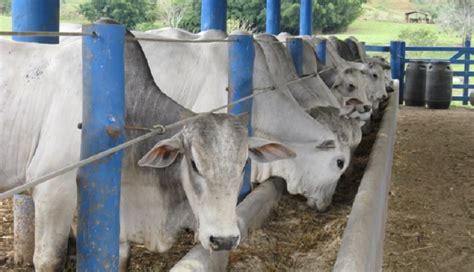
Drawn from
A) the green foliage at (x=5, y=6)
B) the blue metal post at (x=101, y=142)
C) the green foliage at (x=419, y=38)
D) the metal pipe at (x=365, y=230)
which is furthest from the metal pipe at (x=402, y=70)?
the green foliage at (x=419, y=38)

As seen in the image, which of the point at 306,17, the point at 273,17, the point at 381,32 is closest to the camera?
the point at 273,17

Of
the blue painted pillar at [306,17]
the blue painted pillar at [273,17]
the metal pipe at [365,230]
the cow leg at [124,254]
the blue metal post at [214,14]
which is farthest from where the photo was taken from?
the blue painted pillar at [306,17]

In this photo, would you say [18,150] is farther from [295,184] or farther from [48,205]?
[295,184]

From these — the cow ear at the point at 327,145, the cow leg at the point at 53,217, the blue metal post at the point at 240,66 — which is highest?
the blue metal post at the point at 240,66

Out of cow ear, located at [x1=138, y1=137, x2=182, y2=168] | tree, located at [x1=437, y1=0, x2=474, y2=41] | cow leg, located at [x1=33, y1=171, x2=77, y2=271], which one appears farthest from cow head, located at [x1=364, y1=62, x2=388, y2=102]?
tree, located at [x1=437, y1=0, x2=474, y2=41]

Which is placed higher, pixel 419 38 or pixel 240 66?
pixel 419 38

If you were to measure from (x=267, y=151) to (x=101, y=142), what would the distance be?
930 mm

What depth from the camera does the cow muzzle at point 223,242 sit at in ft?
8.48

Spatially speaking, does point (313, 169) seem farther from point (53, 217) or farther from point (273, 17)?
point (273, 17)

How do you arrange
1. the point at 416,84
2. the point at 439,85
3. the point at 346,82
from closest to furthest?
the point at 346,82 < the point at 439,85 < the point at 416,84

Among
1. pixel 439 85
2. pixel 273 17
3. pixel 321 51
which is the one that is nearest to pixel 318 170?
pixel 321 51

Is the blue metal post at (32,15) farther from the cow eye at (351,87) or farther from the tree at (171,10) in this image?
the tree at (171,10)

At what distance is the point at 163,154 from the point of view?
2.84 metres

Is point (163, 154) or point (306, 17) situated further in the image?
point (306, 17)
